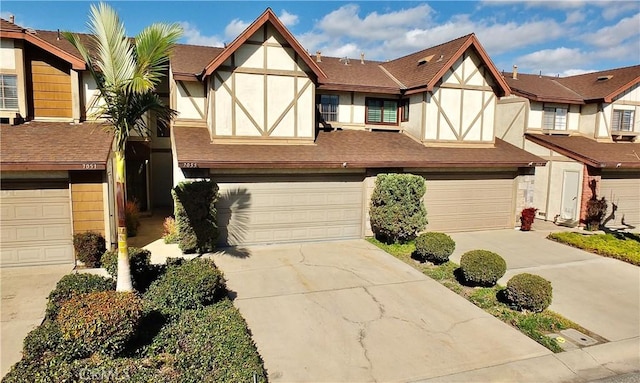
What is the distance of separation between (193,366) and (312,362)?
76.1 inches

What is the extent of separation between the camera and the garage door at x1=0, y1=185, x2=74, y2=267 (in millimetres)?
11188

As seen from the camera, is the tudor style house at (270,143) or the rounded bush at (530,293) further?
the tudor style house at (270,143)

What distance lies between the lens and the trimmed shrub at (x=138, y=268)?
8812 millimetres

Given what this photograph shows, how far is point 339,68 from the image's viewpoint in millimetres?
19688

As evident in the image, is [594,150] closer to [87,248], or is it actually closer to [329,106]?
[329,106]

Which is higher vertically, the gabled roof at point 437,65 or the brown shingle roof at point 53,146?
the gabled roof at point 437,65

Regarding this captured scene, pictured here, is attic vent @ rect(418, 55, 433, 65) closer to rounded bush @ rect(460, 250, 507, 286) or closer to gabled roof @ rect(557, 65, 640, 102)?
gabled roof @ rect(557, 65, 640, 102)

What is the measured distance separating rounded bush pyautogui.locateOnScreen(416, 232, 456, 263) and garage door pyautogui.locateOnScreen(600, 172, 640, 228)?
11.0 metres

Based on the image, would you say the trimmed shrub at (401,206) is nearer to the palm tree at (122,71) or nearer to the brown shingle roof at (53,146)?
the palm tree at (122,71)

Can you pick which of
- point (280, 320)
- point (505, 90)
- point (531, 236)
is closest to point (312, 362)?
point (280, 320)

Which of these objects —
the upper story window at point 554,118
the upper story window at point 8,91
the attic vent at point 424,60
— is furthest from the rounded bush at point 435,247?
the upper story window at point 8,91

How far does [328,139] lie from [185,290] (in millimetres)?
9986

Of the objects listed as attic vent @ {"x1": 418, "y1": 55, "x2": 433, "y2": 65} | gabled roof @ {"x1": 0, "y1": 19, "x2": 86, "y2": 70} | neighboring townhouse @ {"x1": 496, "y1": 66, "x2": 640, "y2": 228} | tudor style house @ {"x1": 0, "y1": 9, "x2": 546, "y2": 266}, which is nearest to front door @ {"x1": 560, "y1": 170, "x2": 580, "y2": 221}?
neighboring townhouse @ {"x1": 496, "y1": 66, "x2": 640, "y2": 228}

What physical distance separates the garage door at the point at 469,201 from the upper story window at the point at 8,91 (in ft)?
47.1
